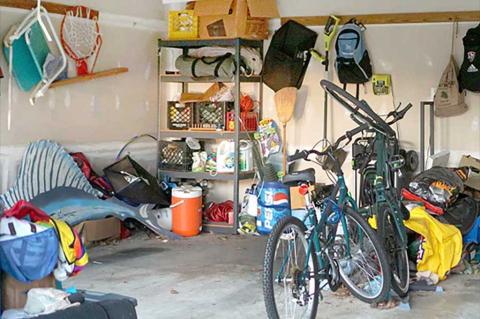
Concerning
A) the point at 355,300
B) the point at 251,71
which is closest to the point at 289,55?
the point at 251,71

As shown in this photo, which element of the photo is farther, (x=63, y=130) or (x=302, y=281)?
Answer: (x=63, y=130)

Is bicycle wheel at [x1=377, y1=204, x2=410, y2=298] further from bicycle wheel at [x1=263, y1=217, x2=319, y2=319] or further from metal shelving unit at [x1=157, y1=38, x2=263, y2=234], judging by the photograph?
metal shelving unit at [x1=157, y1=38, x2=263, y2=234]

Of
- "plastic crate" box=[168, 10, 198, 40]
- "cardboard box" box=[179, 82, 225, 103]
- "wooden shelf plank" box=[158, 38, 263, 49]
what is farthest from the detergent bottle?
"plastic crate" box=[168, 10, 198, 40]

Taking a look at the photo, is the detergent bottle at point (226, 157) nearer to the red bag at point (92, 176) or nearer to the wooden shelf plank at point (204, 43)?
the wooden shelf plank at point (204, 43)

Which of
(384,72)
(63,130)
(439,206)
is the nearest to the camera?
(439,206)

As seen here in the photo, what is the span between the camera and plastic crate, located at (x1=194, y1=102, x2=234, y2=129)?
7492 mm

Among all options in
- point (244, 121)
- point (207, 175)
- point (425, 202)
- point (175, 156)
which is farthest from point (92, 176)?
point (425, 202)

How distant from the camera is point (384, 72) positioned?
727cm

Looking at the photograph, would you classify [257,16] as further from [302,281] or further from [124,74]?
[302,281]

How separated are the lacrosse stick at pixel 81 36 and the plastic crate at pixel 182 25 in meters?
0.90

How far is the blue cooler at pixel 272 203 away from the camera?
7184 millimetres

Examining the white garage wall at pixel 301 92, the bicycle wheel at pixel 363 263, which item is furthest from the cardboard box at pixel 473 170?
the bicycle wheel at pixel 363 263

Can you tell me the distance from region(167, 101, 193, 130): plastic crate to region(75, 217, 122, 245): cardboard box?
4.17ft

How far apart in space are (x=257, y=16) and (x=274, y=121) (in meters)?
1.08
